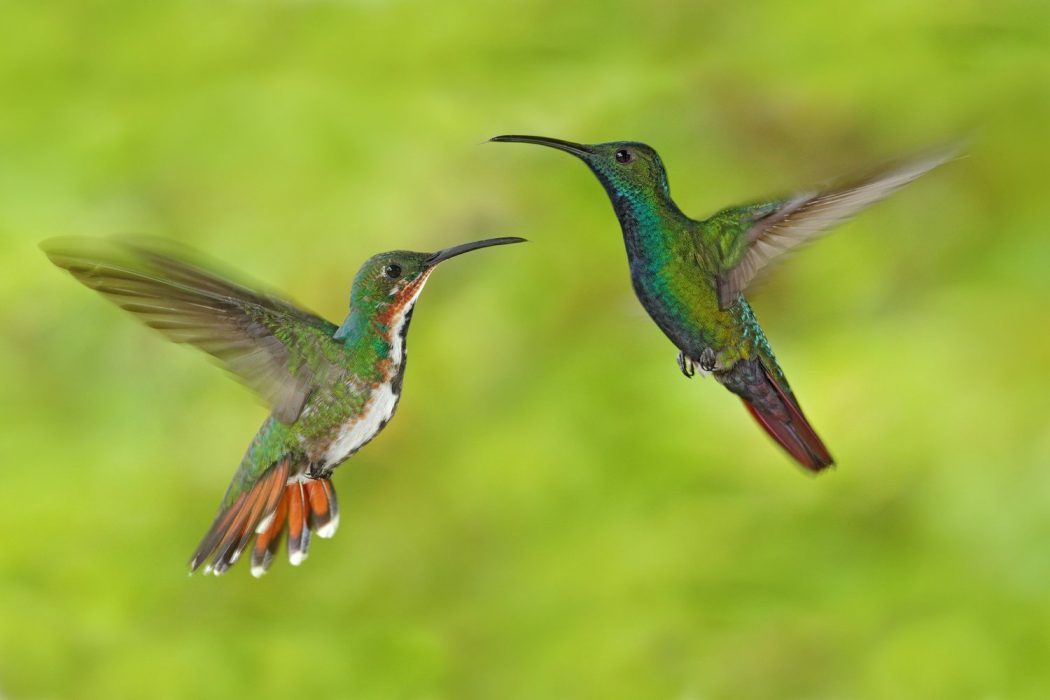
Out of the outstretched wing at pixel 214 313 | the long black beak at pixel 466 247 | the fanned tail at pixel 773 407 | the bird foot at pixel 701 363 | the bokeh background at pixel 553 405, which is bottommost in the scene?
the fanned tail at pixel 773 407

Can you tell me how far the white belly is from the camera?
0.84 meters

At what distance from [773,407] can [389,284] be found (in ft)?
1.12

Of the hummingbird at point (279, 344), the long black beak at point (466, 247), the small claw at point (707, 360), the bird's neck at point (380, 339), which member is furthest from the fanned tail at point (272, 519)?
the small claw at point (707, 360)

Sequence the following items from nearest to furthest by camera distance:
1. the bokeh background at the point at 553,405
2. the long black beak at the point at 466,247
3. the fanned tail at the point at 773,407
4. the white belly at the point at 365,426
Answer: the long black beak at the point at 466,247
the white belly at the point at 365,426
the fanned tail at the point at 773,407
the bokeh background at the point at 553,405

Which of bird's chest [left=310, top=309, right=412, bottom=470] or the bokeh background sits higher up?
the bokeh background

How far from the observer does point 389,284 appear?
0.87 metres

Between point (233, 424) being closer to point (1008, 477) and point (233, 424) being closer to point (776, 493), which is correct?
point (776, 493)

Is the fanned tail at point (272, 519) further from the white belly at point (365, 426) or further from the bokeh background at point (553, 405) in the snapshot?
the bokeh background at point (553, 405)

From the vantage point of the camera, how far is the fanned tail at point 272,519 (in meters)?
0.98

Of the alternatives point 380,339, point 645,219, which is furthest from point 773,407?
point 380,339

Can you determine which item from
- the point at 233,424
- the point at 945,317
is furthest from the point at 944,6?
the point at 233,424

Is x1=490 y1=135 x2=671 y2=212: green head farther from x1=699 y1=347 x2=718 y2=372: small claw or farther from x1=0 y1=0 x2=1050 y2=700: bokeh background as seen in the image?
x1=0 y1=0 x2=1050 y2=700: bokeh background

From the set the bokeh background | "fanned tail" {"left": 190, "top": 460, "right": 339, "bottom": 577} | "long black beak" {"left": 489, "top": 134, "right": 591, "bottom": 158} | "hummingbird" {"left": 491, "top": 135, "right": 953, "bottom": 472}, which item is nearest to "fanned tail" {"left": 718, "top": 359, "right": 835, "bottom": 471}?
"hummingbird" {"left": 491, "top": 135, "right": 953, "bottom": 472}

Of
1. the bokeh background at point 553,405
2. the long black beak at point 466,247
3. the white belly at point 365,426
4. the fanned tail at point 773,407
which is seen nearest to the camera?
the long black beak at point 466,247
